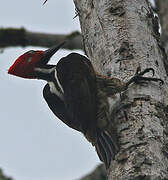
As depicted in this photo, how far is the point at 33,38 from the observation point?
229 inches

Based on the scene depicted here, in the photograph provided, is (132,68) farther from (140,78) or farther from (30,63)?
(30,63)

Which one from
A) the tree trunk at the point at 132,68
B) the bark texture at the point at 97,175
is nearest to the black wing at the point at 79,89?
the tree trunk at the point at 132,68

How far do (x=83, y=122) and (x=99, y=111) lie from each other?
7.1 inches

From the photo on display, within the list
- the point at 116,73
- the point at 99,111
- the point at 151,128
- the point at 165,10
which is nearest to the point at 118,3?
the point at 116,73

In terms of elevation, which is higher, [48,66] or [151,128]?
[48,66]

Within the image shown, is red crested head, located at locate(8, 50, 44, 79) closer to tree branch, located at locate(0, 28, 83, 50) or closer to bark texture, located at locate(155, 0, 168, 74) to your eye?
tree branch, located at locate(0, 28, 83, 50)

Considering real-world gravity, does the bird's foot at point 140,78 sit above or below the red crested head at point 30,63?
below

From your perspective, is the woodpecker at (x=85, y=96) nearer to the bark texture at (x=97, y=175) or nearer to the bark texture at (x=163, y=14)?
the bark texture at (x=97, y=175)

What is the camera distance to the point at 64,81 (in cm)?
367

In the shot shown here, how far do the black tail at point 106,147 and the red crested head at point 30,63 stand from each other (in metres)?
1.29

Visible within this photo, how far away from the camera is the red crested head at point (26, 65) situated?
4.36 meters

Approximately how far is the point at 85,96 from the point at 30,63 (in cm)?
109

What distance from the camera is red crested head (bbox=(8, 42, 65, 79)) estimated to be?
4363 mm

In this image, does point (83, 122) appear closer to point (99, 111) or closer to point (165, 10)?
point (99, 111)
